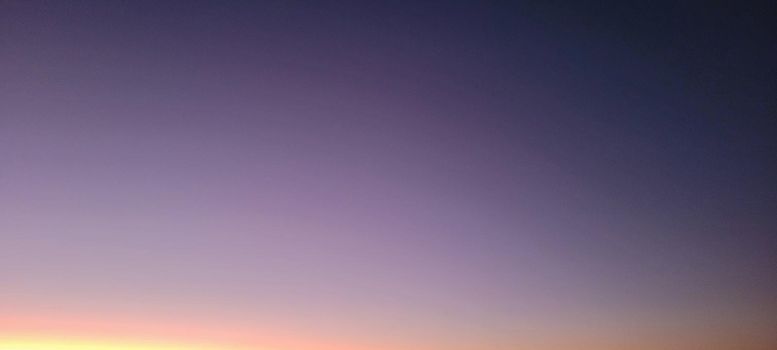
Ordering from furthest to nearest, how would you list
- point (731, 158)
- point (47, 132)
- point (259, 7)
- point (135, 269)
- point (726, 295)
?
point (726, 295), point (135, 269), point (731, 158), point (47, 132), point (259, 7)

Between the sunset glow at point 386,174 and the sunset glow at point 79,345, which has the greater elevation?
the sunset glow at point 386,174

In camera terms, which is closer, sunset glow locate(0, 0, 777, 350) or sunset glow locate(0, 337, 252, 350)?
sunset glow locate(0, 0, 777, 350)

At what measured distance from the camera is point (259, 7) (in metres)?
1.78

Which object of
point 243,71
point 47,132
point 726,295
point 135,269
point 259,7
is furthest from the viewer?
point 726,295

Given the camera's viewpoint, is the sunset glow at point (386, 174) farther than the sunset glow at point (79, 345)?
No

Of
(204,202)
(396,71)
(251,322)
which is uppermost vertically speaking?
(396,71)

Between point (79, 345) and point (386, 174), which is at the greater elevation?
point (386, 174)

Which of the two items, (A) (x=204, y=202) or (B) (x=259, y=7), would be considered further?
(A) (x=204, y=202)

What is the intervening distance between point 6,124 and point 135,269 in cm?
68

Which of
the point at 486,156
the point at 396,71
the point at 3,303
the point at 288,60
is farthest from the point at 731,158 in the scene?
the point at 3,303

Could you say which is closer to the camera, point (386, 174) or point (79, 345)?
point (386, 174)

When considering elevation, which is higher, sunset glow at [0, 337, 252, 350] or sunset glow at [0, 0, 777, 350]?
sunset glow at [0, 0, 777, 350]

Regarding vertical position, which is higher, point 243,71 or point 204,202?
point 243,71

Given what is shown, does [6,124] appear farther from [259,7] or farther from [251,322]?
[251,322]
